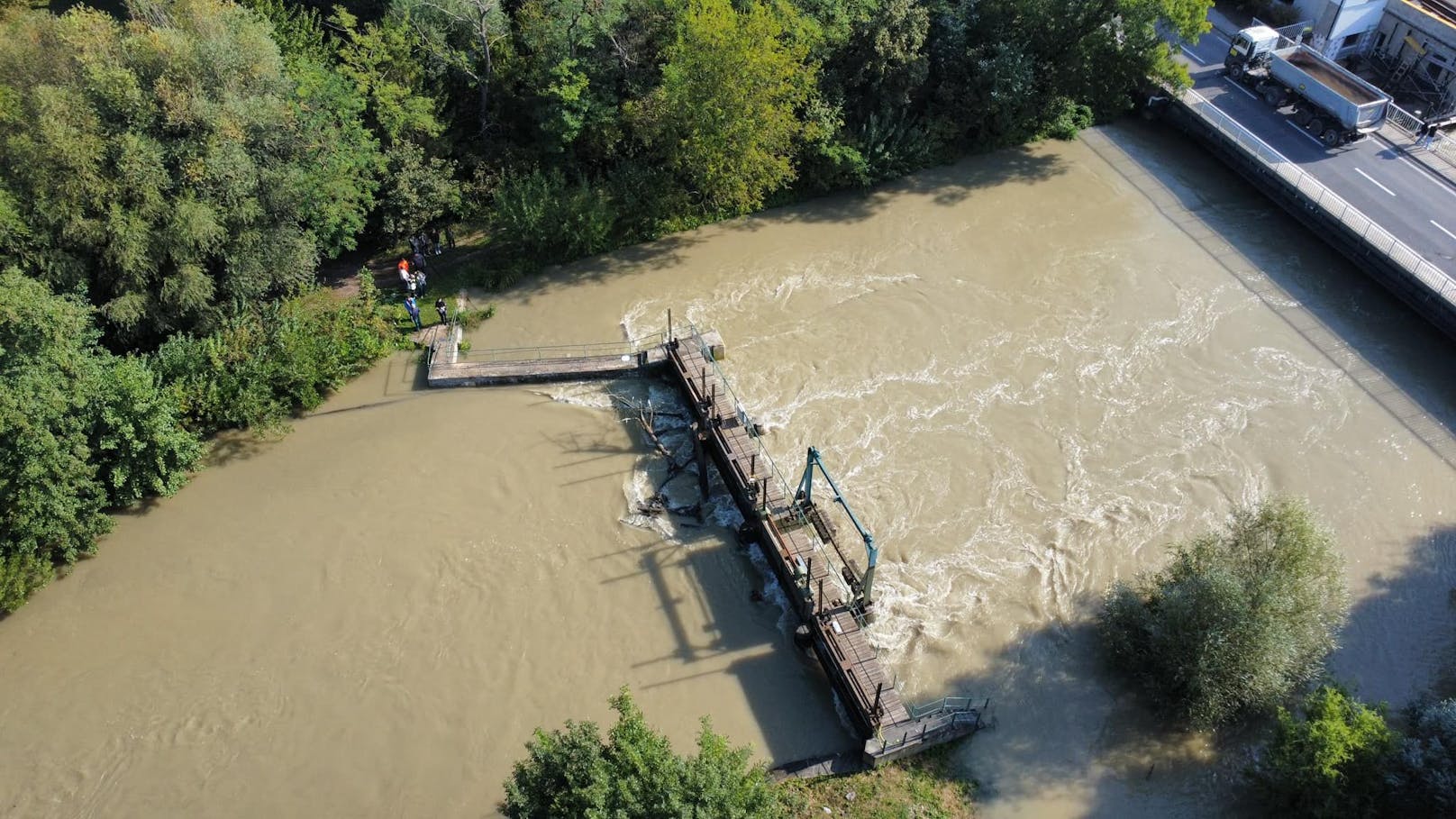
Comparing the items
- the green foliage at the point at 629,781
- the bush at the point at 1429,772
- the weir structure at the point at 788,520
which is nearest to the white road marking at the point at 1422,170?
the bush at the point at 1429,772

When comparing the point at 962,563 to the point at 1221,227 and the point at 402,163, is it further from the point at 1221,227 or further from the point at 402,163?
the point at 402,163

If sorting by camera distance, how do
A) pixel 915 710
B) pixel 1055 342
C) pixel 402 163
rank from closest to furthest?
pixel 915 710 < pixel 1055 342 < pixel 402 163

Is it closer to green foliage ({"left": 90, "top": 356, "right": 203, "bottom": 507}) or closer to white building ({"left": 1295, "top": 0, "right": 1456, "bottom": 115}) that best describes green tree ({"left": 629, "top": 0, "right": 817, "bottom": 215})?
green foliage ({"left": 90, "top": 356, "right": 203, "bottom": 507})

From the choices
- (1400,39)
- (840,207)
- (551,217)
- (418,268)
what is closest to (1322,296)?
(1400,39)

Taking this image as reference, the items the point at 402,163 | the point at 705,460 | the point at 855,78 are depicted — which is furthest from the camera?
the point at 855,78

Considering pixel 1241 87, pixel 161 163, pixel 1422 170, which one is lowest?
pixel 1422 170

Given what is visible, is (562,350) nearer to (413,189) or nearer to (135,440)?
(413,189)

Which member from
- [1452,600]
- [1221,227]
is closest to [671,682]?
[1452,600]
